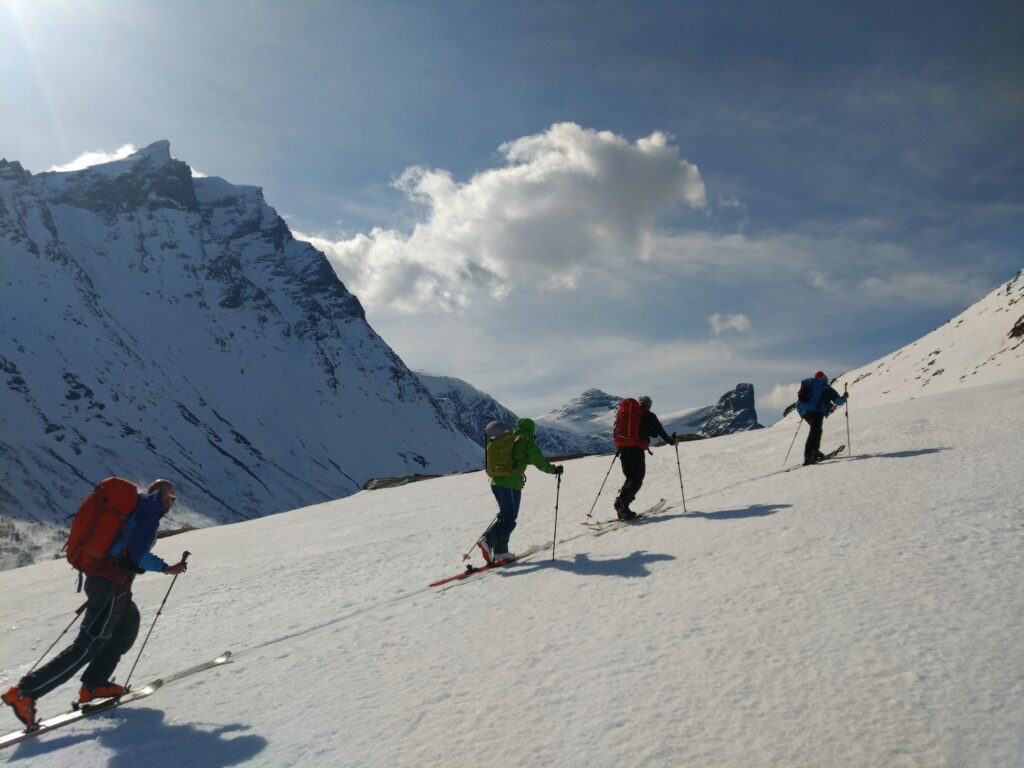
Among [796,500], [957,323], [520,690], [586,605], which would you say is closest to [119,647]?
[520,690]

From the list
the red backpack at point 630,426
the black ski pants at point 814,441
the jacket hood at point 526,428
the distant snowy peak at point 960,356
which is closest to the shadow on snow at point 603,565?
the jacket hood at point 526,428

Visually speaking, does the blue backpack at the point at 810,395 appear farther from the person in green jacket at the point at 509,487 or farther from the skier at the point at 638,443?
the person in green jacket at the point at 509,487

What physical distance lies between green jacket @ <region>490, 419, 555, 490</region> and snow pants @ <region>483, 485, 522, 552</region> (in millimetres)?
94

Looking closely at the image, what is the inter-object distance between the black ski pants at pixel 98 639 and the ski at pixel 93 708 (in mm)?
253

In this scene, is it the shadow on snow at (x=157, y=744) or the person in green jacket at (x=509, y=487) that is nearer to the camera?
the shadow on snow at (x=157, y=744)

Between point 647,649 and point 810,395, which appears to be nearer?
point 647,649

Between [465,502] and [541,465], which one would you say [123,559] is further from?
[465,502]

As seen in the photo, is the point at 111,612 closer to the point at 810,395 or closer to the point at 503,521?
the point at 503,521

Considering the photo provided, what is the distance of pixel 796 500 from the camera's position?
961 centimetres

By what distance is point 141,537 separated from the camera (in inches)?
243

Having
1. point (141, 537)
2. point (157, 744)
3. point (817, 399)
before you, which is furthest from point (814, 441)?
point (157, 744)

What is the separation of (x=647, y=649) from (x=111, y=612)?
495 centimetres

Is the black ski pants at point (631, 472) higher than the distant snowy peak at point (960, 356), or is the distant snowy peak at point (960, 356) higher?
the distant snowy peak at point (960, 356)

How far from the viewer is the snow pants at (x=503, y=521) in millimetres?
9477
